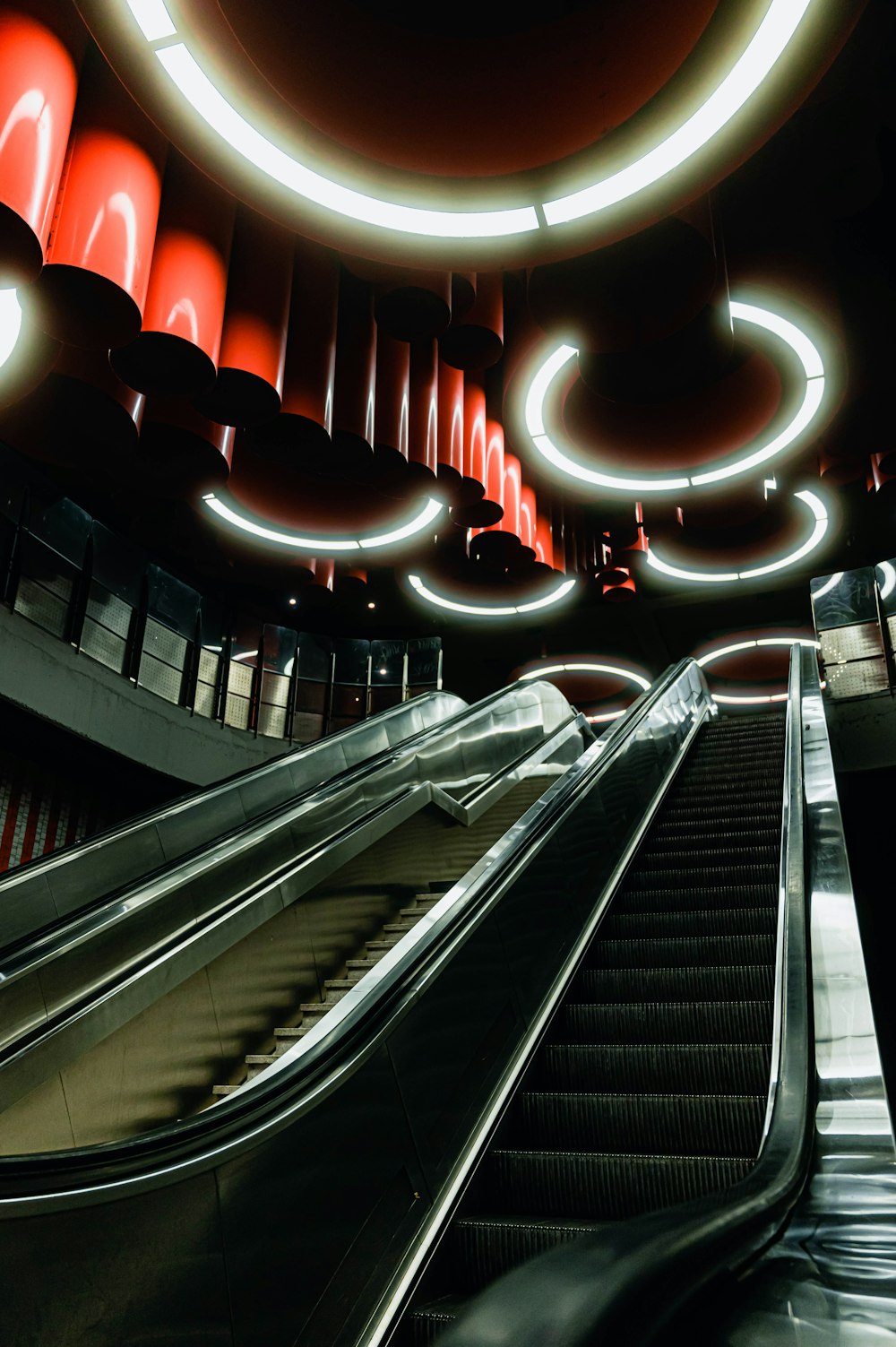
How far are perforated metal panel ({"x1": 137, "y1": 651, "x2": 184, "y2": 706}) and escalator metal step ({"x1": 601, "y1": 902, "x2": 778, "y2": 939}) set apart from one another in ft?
33.2

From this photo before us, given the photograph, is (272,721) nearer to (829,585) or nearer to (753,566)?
(753,566)

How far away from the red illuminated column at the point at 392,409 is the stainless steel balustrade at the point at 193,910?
245cm

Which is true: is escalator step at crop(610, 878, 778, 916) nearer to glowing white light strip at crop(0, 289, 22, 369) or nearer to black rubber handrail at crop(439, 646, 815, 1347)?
black rubber handrail at crop(439, 646, 815, 1347)

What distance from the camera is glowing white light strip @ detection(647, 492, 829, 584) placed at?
40.6 feet

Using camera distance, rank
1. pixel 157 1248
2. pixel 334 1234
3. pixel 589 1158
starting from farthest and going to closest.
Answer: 1. pixel 589 1158
2. pixel 334 1234
3. pixel 157 1248

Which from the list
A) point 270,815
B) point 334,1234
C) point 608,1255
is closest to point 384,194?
point 270,815

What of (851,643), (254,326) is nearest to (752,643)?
(851,643)

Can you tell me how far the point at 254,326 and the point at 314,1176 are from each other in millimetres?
5281

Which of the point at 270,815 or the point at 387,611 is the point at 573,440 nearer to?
the point at 270,815

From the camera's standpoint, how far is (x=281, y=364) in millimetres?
6297

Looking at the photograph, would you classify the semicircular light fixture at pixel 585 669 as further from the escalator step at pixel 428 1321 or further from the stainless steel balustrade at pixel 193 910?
the escalator step at pixel 428 1321

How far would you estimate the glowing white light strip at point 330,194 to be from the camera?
4559 millimetres

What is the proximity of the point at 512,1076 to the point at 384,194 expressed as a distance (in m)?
4.45

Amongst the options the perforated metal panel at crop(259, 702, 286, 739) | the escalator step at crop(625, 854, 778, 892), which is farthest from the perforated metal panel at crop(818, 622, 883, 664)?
the perforated metal panel at crop(259, 702, 286, 739)
